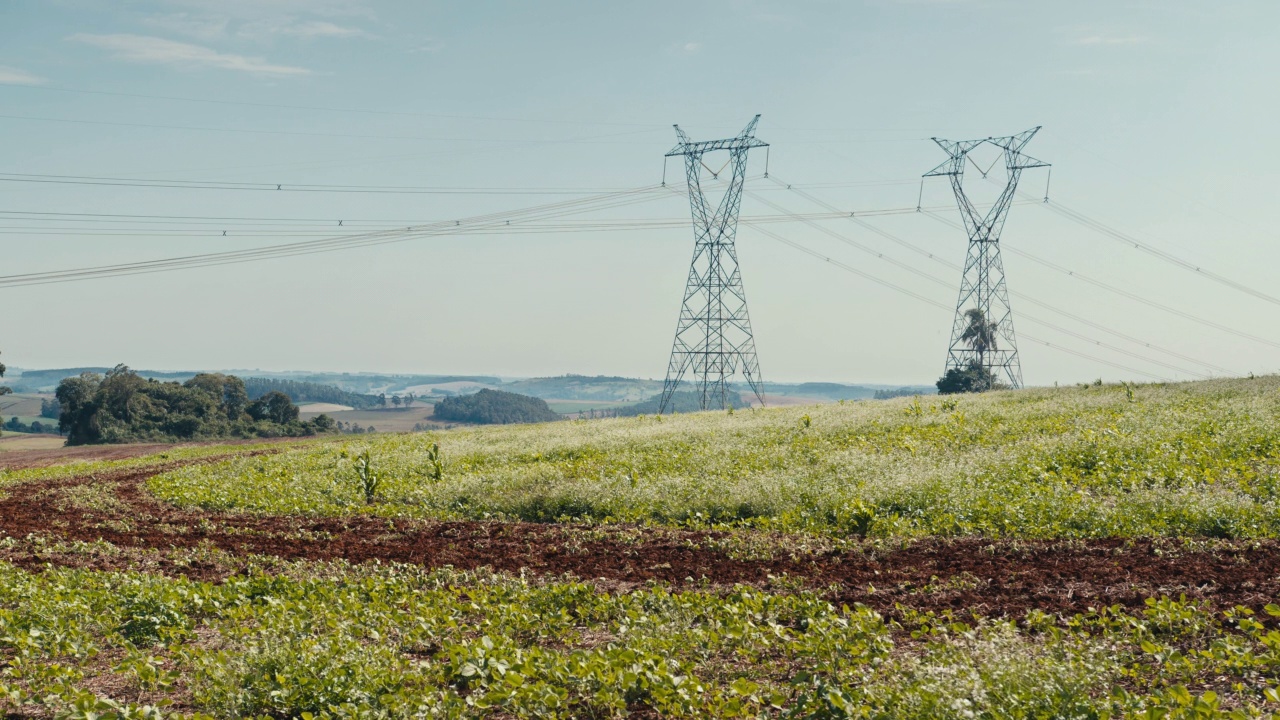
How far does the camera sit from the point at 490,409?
504 feet

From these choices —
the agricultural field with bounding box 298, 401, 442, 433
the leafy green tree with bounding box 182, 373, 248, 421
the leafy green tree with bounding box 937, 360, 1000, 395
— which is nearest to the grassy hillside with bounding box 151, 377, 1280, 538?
the leafy green tree with bounding box 937, 360, 1000, 395

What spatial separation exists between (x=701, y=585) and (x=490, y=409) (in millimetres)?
144130

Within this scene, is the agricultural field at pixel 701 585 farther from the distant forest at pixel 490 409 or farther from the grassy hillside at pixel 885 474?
the distant forest at pixel 490 409

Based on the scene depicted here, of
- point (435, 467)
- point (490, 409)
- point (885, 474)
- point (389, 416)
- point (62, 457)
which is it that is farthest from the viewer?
point (389, 416)

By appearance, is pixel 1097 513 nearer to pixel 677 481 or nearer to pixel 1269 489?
pixel 1269 489

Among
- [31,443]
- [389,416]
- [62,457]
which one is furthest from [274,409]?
[389,416]

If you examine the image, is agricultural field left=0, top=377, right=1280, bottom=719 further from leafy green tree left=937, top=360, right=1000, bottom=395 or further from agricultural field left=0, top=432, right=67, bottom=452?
agricultural field left=0, top=432, right=67, bottom=452

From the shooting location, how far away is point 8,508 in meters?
23.2

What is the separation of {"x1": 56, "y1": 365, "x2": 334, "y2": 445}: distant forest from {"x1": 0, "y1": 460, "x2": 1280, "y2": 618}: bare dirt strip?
5811 centimetres

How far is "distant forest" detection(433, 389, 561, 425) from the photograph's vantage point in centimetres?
15175

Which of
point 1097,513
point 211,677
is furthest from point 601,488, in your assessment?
point 211,677

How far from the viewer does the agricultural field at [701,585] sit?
7.84 meters

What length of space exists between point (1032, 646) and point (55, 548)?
54.9 feet

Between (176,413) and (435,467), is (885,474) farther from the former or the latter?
(176,413)
